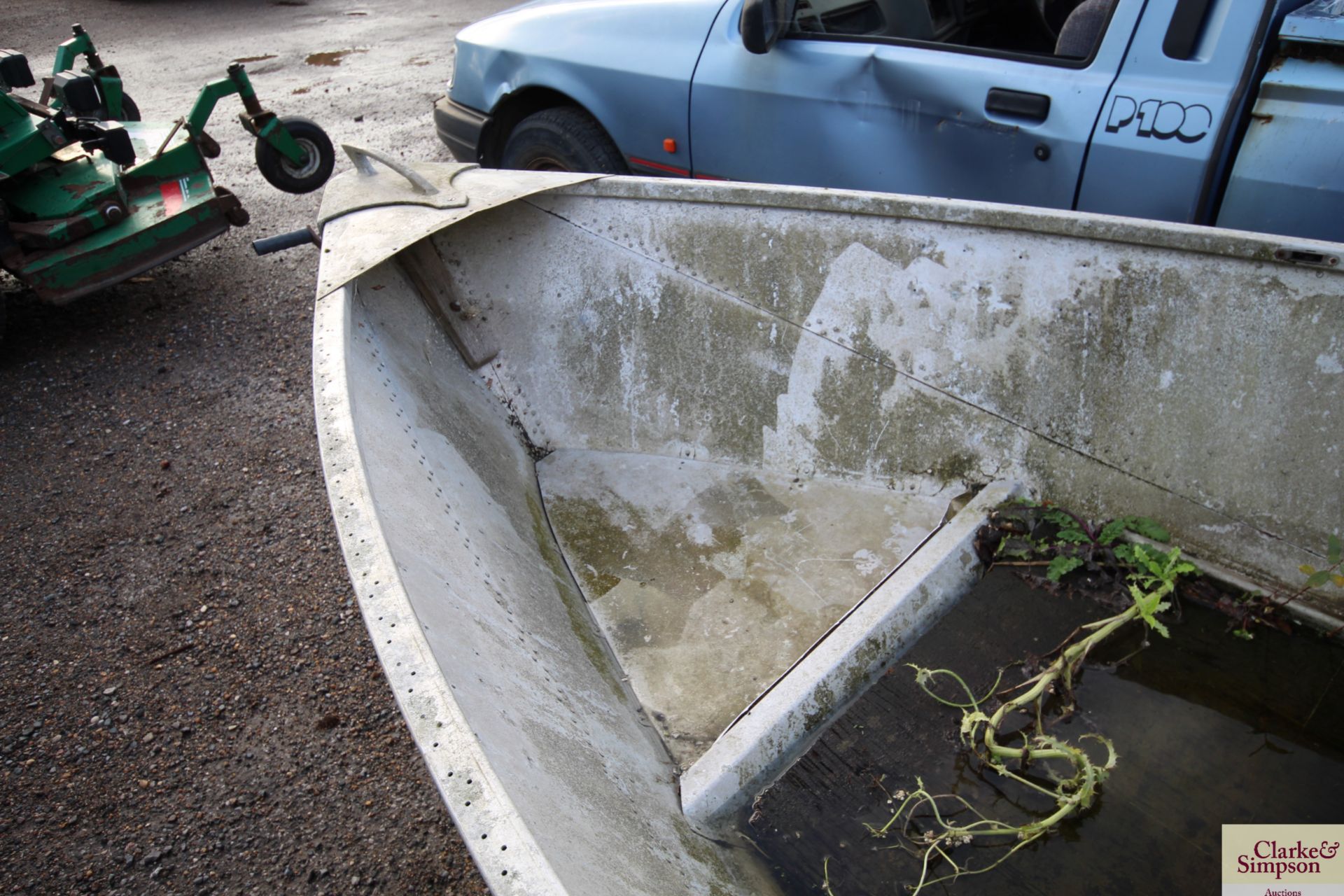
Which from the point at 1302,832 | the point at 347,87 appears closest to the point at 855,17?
the point at 1302,832

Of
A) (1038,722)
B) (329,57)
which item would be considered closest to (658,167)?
(1038,722)

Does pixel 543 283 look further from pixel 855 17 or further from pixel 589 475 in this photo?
pixel 855 17

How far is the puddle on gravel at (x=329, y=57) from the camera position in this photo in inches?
324

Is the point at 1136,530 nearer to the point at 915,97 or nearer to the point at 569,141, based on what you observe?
the point at 915,97

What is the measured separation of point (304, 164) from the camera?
15.5 ft

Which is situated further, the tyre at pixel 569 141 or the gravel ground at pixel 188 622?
the tyre at pixel 569 141

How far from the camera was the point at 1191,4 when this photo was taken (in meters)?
2.38

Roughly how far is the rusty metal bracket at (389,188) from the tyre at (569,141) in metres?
0.79

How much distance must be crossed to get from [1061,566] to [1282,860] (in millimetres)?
799

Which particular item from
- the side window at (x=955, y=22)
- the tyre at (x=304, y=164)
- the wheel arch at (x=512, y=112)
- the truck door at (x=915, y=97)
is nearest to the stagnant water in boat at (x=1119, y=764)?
the truck door at (x=915, y=97)

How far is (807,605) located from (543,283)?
1536mm

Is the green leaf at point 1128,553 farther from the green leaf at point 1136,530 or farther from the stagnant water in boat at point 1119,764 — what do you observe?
the stagnant water in boat at point 1119,764

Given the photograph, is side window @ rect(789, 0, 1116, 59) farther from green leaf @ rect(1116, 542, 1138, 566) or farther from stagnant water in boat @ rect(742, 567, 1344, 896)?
stagnant water in boat @ rect(742, 567, 1344, 896)

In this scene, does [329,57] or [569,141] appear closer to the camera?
[569,141]
